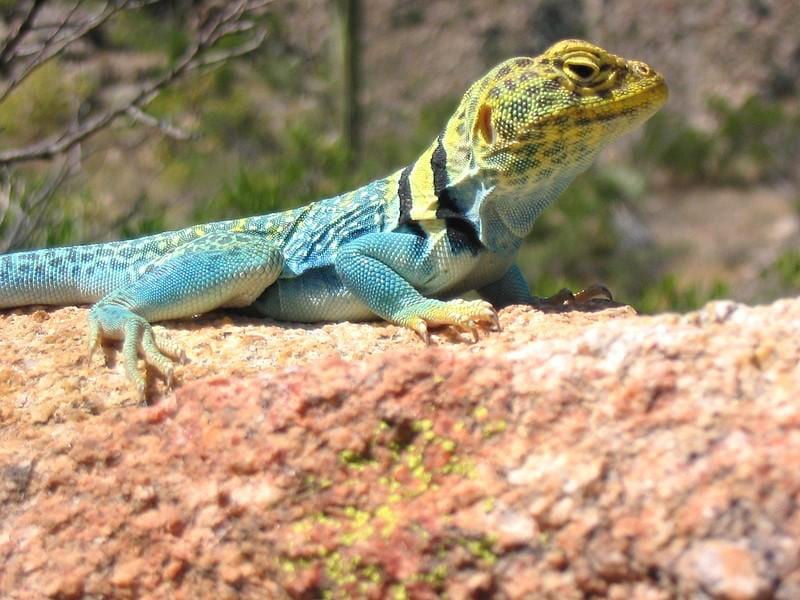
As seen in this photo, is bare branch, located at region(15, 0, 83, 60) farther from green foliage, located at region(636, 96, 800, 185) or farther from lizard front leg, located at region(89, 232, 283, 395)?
green foliage, located at region(636, 96, 800, 185)

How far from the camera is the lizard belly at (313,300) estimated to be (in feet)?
10.6

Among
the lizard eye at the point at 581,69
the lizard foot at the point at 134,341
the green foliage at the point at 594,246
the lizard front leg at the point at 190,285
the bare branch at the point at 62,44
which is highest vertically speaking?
the bare branch at the point at 62,44

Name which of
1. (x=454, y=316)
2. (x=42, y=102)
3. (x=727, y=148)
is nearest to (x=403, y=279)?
(x=454, y=316)

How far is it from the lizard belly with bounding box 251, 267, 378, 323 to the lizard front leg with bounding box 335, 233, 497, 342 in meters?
0.09

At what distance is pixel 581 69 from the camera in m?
2.95

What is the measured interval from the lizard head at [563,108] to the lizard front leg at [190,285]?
81 cm

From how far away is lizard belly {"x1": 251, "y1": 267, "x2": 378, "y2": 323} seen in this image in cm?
323

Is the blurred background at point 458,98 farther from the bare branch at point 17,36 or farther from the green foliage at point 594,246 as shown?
the bare branch at point 17,36

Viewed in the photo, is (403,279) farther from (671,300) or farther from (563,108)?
(671,300)

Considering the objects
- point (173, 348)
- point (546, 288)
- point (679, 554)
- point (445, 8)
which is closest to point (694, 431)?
point (679, 554)

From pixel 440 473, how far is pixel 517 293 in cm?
136

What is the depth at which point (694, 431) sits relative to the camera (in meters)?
1.94

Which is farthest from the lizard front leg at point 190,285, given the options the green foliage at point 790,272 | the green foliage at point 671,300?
the green foliage at point 790,272

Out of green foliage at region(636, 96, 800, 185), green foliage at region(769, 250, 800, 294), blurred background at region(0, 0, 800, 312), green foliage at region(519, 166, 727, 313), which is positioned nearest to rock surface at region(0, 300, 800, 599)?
green foliage at region(769, 250, 800, 294)
